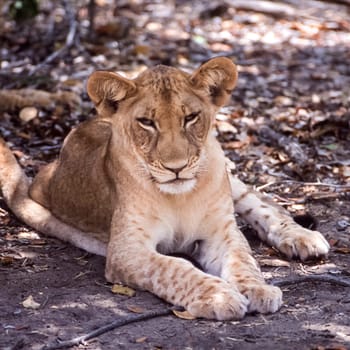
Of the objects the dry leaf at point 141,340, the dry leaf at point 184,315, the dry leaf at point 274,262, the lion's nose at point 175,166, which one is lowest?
the dry leaf at point 274,262

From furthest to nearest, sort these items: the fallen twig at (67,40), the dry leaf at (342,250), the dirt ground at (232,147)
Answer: the fallen twig at (67,40), the dry leaf at (342,250), the dirt ground at (232,147)

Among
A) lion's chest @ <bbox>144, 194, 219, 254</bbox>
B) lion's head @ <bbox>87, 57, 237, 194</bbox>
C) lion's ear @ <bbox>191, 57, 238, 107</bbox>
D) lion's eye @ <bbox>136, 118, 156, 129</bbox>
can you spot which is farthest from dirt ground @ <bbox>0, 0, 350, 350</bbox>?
lion's ear @ <bbox>191, 57, 238, 107</bbox>

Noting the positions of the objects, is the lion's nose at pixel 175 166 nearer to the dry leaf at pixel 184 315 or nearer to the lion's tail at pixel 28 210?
the dry leaf at pixel 184 315

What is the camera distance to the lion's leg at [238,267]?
12.7 ft

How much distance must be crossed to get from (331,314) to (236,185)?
154 centimetres

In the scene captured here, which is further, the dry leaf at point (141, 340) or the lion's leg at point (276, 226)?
the lion's leg at point (276, 226)

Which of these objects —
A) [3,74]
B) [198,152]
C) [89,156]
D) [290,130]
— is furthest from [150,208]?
[3,74]

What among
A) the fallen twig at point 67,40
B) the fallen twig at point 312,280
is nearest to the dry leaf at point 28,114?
the fallen twig at point 67,40

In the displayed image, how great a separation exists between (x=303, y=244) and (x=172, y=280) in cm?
94

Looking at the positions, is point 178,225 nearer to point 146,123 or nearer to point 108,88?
point 146,123

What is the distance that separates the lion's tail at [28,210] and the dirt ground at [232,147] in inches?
2.0

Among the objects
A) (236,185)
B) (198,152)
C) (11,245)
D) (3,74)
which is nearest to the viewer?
(198,152)

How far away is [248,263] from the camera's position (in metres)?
4.20

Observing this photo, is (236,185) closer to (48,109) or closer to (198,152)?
(198,152)
